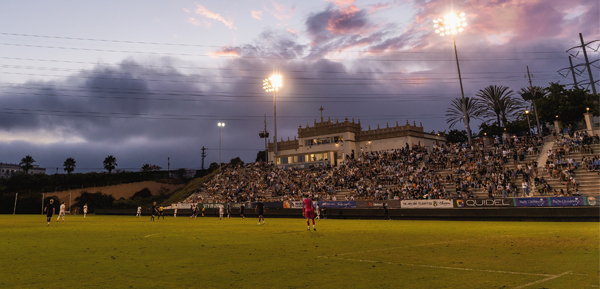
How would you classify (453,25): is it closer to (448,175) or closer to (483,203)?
(448,175)

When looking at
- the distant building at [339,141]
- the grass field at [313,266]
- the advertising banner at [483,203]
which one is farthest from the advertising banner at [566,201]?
the distant building at [339,141]

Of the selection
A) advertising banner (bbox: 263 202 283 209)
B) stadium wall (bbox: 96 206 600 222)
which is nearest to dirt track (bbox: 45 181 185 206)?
advertising banner (bbox: 263 202 283 209)

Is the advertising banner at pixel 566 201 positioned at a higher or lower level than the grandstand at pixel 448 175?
lower

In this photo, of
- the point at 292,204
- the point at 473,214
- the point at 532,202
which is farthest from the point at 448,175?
the point at 292,204

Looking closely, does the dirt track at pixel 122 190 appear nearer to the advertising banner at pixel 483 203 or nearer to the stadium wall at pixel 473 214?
the stadium wall at pixel 473 214

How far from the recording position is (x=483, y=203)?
30.9m

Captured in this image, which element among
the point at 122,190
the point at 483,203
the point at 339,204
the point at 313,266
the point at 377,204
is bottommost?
the point at 313,266

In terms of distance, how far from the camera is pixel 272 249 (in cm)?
1223

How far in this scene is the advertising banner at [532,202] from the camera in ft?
92.3

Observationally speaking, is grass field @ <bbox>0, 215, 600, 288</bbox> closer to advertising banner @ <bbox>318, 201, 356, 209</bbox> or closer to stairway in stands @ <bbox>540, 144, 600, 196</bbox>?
stairway in stands @ <bbox>540, 144, 600, 196</bbox>

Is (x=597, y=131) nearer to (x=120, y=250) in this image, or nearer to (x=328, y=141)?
(x=328, y=141)

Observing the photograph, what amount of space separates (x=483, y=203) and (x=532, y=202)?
3461 mm

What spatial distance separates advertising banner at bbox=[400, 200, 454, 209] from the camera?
106 ft

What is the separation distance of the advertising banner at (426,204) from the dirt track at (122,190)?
2416 inches
